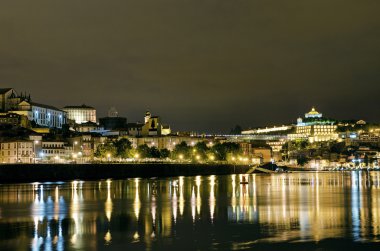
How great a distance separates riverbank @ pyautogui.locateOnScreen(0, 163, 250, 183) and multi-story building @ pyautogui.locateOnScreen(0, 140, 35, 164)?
837 inches

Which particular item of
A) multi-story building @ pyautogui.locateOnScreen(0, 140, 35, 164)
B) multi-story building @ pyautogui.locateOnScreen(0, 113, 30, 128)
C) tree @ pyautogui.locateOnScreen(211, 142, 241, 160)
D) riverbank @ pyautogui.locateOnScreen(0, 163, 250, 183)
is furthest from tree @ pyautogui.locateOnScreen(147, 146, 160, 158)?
multi-story building @ pyautogui.locateOnScreen(0, 140, 35, 164)

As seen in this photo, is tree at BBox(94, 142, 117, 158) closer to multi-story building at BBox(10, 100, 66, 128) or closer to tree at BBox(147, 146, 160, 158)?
tree at BBox(147, 146, 160, 158)

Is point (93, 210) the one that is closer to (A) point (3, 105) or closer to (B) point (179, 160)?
(B) point (179, 160)

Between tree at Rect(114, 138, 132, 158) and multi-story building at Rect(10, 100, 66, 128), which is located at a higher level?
multi-story building at Rect(10, 100, 66, 128)

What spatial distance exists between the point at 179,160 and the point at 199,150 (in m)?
11.3

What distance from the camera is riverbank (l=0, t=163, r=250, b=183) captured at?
104 metres

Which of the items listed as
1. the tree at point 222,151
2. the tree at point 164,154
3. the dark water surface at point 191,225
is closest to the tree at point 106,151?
the tree at point 164,154

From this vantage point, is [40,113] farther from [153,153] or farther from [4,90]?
[153,153]

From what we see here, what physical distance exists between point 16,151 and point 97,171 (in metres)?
26.1

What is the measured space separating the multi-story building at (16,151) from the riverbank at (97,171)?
2127cm

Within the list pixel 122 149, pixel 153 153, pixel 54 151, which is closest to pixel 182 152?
Result: pixel 153 153

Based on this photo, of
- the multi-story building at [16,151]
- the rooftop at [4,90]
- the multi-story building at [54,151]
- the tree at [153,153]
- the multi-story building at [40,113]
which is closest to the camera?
the multi-story building at [16,151]

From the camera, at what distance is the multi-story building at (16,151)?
467ft

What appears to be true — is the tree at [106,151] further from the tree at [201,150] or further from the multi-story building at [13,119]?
the tree at [201,150]
